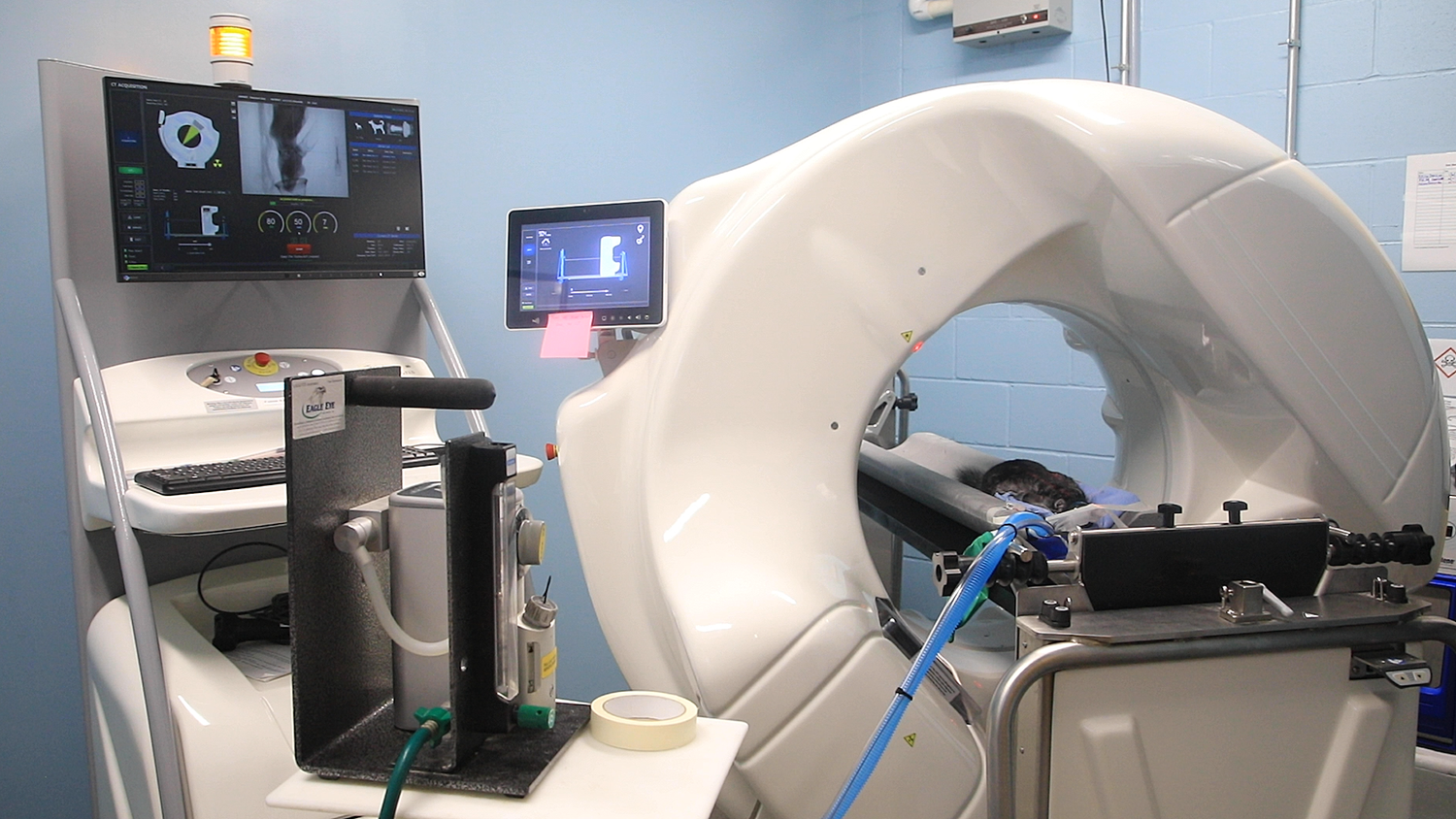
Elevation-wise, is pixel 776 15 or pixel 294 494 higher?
pixel 776 15

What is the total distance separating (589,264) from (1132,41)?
203cm

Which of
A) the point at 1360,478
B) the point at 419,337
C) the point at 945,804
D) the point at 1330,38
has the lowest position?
the point at 945,804

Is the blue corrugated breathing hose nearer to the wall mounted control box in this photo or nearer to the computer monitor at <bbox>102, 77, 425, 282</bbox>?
the computer monitor at <bbox>102, 77, 425, 282</bbox>

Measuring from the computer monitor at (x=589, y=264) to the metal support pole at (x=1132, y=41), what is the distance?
76.0 inches

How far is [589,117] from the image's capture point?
2820mm

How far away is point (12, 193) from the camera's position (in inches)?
78.7

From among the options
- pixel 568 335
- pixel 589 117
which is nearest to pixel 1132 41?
pixel 589 117

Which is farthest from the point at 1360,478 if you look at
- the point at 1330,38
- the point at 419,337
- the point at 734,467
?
the point at 419,337

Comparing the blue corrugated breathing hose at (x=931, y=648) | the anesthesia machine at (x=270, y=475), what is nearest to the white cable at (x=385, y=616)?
the anesthesia machine at (x=270, y=475)

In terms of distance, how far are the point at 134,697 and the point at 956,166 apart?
4.68 feet

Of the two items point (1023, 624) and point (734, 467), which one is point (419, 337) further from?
point (1023, 624)

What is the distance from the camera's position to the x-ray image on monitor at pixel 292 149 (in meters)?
1.94

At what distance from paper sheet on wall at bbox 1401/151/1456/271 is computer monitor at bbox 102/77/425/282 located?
228 cm

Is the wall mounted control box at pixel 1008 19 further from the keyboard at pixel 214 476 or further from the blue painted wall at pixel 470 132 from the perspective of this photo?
the keyboard at pixel 214 476
